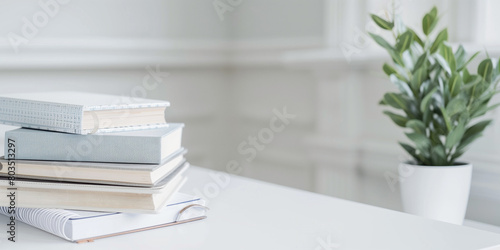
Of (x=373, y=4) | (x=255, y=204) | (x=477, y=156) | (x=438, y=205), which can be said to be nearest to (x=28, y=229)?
(x=255, y=204)

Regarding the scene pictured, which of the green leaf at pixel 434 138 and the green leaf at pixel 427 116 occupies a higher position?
the green leaf at pixel 427 116

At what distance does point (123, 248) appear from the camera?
671mm

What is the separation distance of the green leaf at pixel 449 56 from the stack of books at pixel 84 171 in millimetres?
672

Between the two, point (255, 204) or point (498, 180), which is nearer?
point (255, 204)

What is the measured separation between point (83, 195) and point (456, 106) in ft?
2.45

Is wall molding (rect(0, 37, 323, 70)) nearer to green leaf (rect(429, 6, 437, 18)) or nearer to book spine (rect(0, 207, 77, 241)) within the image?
green leaf (rect(429, 6, 437, 18))

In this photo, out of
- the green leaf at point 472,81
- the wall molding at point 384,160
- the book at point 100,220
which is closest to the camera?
the book at point 100,220

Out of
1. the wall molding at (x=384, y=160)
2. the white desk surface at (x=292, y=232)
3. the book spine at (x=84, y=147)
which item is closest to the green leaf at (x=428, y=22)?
the wall molding at (x=384, y=160)

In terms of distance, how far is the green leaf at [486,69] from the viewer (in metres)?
1.16

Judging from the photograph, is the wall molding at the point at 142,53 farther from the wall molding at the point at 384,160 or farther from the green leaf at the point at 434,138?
the green leaf at the point at 434,138

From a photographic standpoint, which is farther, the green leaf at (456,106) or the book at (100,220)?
the green leaf at (456,106)

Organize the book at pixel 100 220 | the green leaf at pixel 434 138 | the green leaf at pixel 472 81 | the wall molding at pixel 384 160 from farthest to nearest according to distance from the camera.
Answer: the wall molding at pixel 384 160, the green leaf at pixel 434 138, the green leaf at pixel 472 81, the book at pixel 100 220

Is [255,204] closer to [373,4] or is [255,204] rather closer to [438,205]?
[438,205]

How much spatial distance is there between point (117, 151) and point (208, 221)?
16 cm
